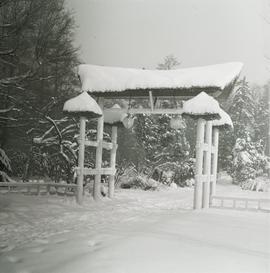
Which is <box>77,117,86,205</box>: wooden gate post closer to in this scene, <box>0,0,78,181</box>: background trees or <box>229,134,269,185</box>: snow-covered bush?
<box>0,0,78,181</box>: background trees

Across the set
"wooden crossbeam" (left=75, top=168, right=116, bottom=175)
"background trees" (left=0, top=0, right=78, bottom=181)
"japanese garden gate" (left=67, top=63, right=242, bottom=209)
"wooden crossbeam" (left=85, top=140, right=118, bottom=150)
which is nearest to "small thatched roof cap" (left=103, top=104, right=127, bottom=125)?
"japanese garden gate" (left=67, top=63, right=242, bottom=209)

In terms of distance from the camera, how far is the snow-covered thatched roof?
1016 cm

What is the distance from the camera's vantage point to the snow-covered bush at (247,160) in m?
25.7

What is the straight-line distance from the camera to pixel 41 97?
38.1 feet

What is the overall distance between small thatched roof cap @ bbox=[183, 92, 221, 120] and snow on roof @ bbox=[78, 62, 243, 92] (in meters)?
0.49

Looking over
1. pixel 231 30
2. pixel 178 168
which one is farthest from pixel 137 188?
pixel 231 30

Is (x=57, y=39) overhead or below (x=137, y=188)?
overhead

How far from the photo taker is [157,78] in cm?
1088

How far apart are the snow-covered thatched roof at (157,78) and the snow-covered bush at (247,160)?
16.0 m

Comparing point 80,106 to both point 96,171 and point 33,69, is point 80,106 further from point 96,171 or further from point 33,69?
point 96,171

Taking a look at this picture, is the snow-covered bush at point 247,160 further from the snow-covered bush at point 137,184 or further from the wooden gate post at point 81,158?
the wooden gate post at point 81,158

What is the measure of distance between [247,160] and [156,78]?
16403 millimetres

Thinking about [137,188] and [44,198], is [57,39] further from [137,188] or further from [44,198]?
[137,188]

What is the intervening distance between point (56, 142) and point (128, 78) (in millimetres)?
3846
